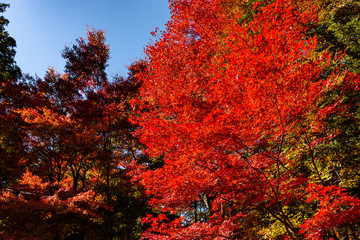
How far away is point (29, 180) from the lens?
7.40 meters

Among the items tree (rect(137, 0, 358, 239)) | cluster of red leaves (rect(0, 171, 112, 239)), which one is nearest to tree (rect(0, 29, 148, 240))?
cluster of red leaves (rect(0, 171, 112, 239))

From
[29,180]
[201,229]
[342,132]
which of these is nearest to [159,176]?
[201,229]

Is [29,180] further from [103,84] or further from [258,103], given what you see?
[258,103]

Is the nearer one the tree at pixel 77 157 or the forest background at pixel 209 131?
the forest background at pixel 209 131

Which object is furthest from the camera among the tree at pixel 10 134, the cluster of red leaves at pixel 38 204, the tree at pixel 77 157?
the tree at pixel 10 134

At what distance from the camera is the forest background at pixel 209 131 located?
501cm

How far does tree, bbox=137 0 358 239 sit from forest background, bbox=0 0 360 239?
0.20 feet

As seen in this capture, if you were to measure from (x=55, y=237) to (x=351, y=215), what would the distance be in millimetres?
11469

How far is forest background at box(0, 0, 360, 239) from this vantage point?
5.01 metres

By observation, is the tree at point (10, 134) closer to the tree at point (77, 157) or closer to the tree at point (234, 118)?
the tree at point (77, 157)

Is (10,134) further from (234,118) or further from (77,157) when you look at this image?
(234,118)

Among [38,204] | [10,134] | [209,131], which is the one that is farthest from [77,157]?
[209,131]

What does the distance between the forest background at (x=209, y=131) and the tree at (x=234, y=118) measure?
2.4 inches

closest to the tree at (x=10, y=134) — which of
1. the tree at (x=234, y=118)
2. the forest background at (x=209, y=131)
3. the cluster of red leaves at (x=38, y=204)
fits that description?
the forest background at (x=209, y=131)
